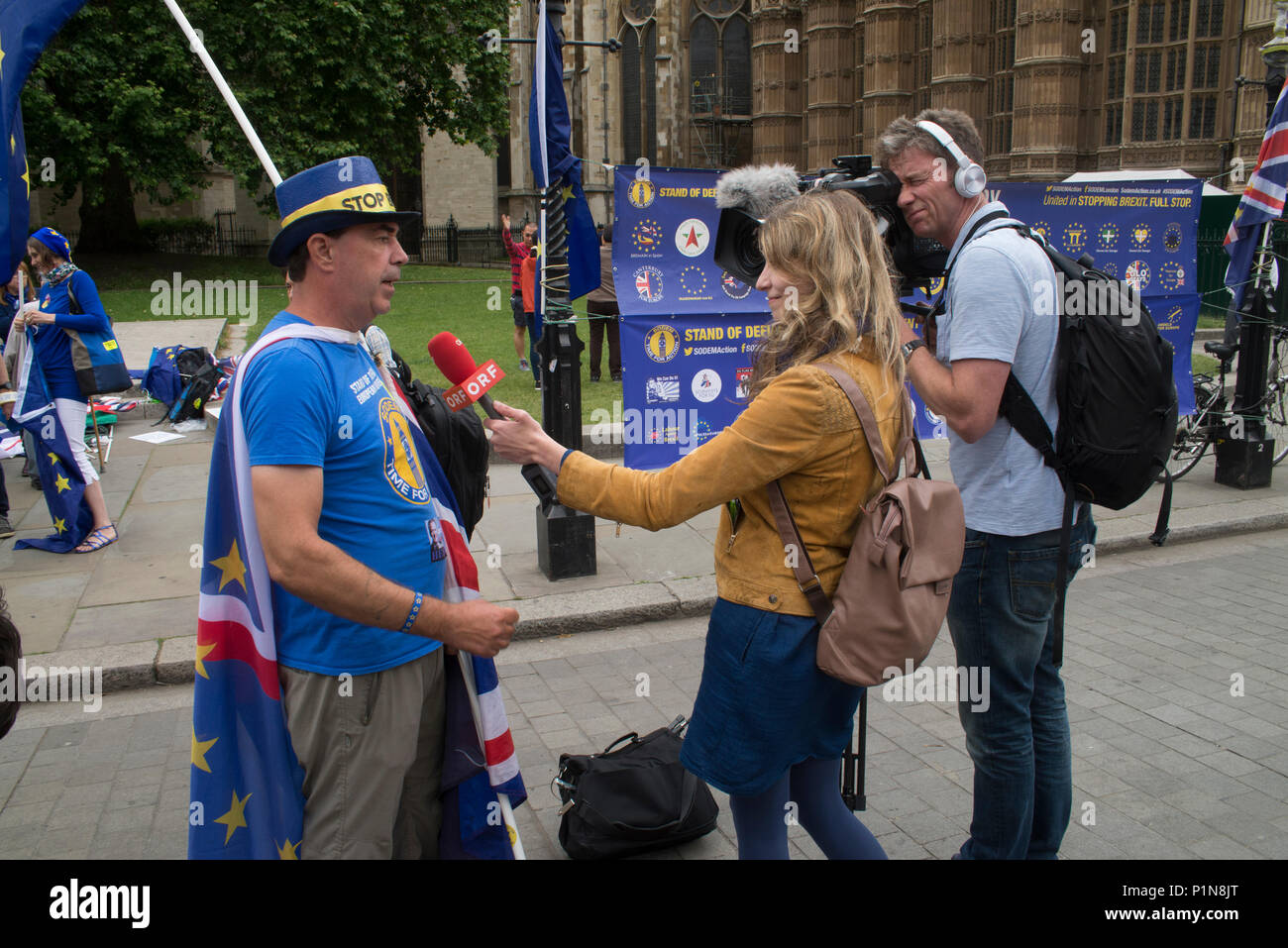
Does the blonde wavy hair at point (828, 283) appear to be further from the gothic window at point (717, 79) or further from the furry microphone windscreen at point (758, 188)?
the gothic window at point (717, 79)

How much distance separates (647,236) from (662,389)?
39.6 inches

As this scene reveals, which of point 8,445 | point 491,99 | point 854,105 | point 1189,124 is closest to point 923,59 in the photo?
point 854,105

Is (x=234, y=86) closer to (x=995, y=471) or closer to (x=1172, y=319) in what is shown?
(x=1172, y=319)

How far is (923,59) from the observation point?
112 ft

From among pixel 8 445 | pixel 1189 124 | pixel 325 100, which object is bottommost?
pixel 8 445

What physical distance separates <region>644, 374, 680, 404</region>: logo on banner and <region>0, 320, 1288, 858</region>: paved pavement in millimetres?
1049

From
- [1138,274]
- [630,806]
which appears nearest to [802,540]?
[630,806]

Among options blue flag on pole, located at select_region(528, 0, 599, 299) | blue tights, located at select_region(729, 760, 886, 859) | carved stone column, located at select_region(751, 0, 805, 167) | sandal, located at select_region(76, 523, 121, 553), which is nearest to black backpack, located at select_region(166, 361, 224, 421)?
sandal, located at select_region(76, 523, 121, 553)

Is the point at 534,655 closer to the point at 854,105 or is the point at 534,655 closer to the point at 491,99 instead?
the point at 491,99

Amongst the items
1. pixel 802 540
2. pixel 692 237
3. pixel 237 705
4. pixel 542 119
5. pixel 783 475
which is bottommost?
pixel 237 705

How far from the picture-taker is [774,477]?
2.17 metres

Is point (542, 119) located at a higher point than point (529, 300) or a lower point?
higher

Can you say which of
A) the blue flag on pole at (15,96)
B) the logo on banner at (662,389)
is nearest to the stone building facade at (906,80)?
the logo on banner at (662,389)
